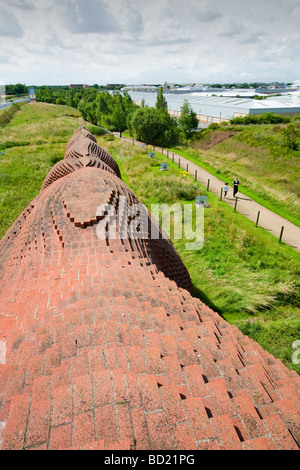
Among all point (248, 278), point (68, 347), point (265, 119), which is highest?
point (68, 347)

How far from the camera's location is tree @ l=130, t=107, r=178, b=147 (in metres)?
37.9

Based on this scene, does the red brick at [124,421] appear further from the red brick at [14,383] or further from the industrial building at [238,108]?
the industrial building at [238,108]

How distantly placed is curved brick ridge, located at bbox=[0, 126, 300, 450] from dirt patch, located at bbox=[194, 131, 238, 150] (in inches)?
1486

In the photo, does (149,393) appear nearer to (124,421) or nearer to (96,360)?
(124,421)

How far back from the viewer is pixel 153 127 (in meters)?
38.2

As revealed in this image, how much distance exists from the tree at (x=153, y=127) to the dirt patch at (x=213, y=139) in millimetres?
4078

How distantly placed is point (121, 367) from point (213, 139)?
136ft

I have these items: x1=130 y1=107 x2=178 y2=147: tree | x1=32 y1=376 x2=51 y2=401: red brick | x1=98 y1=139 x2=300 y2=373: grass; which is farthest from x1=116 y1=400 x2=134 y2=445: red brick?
x1=130 y1=107 x2=178 y2=147: tree

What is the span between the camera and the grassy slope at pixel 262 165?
18.0 m

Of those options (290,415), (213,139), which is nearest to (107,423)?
(290,415)

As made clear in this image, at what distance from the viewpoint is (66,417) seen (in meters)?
2.51
